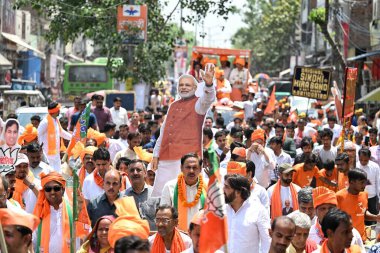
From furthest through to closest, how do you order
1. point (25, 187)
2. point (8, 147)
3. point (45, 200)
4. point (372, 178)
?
point (372, 178)
point (8, 147)
point (25, 187)
point (45, 200)

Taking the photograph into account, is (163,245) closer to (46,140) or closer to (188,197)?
(188,197)

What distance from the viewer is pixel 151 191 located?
10633 millimetres

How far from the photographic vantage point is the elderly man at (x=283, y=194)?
11.4 metres

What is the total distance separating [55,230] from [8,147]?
305cm

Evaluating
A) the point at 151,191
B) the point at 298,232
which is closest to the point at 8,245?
the point at 298,232

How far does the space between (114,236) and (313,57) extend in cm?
5589

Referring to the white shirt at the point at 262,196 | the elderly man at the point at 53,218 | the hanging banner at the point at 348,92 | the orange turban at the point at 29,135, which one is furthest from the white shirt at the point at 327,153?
the elderly man at the point at 53,218

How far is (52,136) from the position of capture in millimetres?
15930

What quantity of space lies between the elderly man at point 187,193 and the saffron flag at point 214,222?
8.25ft

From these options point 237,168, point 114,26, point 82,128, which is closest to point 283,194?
point 237,168

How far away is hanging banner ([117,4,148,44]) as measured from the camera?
90.4 ft

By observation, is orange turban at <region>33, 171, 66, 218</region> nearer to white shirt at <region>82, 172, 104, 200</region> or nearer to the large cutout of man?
the large cutout of man

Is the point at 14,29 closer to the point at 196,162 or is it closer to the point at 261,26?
the point at 261,26

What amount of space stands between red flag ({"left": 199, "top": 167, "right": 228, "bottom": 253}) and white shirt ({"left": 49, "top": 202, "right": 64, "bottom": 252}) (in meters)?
2.46
